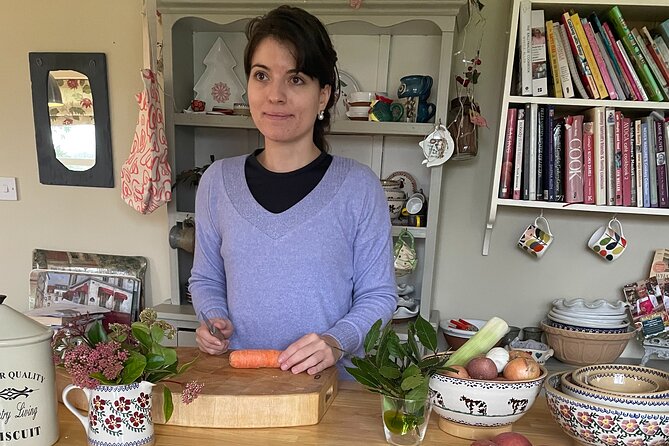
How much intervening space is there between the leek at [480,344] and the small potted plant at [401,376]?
0.07 metres

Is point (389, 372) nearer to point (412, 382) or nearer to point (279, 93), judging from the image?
A: point (412, 382)

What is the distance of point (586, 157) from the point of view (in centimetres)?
168

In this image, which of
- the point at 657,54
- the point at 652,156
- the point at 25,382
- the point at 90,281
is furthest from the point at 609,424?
the point at 90,281

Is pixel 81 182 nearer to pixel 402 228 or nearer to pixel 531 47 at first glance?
pixel 402 228

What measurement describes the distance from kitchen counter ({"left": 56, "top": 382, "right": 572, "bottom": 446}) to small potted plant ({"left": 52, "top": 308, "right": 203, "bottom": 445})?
6cm

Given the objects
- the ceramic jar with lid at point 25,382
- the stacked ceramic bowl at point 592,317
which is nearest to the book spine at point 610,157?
the stacked ceramic bowl at point 592,317

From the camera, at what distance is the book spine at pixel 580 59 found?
1636 millimetres

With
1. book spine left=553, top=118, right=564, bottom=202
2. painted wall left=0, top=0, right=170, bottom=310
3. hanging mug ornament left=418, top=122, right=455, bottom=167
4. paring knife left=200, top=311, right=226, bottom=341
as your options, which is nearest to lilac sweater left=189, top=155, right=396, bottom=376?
paring knife left=200, top=311, right=226, bottom=341

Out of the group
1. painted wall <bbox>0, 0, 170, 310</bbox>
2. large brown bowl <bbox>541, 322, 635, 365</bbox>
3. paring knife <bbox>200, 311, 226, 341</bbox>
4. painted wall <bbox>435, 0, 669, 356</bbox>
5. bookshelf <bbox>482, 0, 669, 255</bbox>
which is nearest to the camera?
paring knife <bbox>200, 311, 226, 341</bbox>

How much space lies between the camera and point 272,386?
85 centimetres

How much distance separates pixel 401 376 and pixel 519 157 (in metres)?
1.17

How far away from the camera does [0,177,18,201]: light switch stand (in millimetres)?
2244

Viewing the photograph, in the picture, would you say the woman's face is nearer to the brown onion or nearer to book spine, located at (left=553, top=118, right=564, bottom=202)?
the brown onion

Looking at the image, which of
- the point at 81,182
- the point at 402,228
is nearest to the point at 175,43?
the point at 81,182
